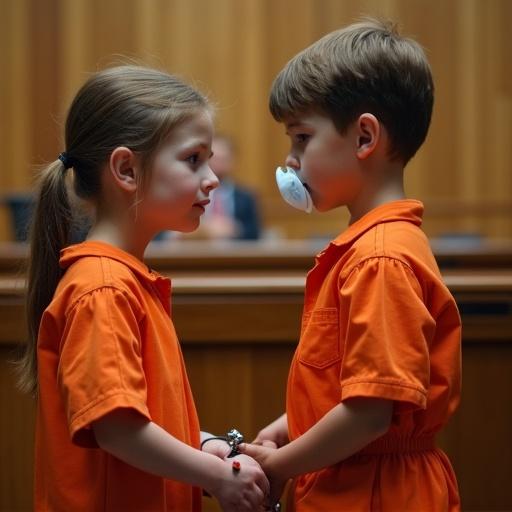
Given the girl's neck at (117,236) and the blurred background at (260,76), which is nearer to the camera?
the girl's neck at (117,236)

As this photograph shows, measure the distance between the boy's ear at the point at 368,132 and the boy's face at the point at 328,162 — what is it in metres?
0.01

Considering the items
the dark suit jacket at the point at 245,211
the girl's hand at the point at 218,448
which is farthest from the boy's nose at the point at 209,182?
the dark suit jacket at the point at 245,211

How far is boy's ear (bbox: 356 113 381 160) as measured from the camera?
1446mm

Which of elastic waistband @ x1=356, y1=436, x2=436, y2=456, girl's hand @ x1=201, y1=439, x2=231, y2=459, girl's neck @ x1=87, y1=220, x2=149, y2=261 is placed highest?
girl's neck @ x1=87, y1=220, x2=149, y2=261

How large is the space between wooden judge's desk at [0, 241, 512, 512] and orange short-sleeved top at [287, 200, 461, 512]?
59 centimetres

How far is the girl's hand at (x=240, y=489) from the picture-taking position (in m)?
1.38

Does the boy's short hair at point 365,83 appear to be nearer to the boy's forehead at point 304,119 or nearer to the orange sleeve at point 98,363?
the boy's forehead at point 304,119

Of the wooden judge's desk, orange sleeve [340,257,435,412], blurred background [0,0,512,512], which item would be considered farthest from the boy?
blurred background [0,0,512,512]

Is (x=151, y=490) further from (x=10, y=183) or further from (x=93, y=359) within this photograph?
(x=10, y=183)

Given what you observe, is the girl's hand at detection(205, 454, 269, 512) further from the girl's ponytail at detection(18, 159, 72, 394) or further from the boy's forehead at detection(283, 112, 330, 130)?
the boy's forehead at detection(283, 112, 330, 130)

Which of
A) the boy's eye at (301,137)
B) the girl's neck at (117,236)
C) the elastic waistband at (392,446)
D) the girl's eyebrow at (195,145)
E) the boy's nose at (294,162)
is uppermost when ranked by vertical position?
the boy's eye at (301,137)

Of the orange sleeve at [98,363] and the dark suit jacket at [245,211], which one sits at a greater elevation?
the orange sleeve at [98,363]

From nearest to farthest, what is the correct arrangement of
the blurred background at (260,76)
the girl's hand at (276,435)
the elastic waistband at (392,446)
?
the elastic waistband at (392,446) < the girl's hand at (276,435) < the blurred background at (260,76)

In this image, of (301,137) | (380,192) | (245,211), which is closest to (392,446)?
(380,192)
